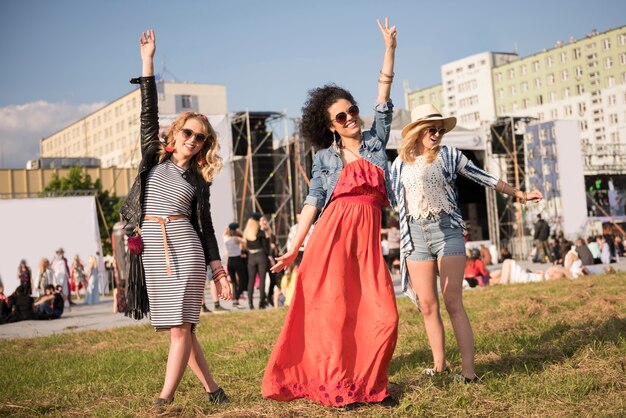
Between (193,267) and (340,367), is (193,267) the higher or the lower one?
the higher one

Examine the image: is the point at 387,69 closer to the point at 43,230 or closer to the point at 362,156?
the point at 362,156

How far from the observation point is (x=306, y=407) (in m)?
4.33

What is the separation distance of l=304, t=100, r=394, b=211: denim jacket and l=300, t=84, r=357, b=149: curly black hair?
0.22 meters

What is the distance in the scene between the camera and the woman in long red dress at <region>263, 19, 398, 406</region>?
4320 mm

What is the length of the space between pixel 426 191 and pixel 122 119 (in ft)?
291

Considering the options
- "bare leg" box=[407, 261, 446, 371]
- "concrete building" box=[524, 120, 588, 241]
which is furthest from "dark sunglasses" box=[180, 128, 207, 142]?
"concrete building" box=[524, 120, 588, 241]

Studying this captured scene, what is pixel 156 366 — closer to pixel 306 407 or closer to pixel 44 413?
pixel 44 413

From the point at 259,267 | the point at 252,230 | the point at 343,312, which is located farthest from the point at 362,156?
the point at 259,267

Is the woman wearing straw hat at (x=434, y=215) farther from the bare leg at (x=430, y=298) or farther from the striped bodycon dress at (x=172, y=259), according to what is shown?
the striped bodycon dress at (x=172, y=259)

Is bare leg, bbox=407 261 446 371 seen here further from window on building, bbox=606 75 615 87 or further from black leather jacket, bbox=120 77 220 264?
window on building, bbox=606 75 615 87

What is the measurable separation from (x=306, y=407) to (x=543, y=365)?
6.10 ft

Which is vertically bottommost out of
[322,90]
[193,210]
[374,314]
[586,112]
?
[374,314]

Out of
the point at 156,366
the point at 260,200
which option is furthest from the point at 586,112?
the point at 156,366

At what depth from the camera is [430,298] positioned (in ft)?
17.2
